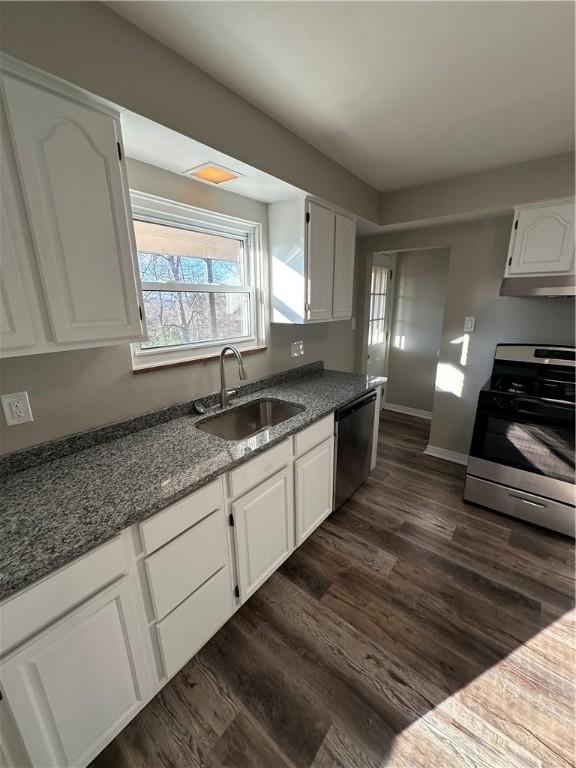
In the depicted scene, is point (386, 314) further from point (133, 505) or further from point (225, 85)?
point (133, 505)

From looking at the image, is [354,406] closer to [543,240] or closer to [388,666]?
→ [388,666]

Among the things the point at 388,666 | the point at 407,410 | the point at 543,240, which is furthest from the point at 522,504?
the point at 407,410

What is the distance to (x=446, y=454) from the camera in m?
3.12

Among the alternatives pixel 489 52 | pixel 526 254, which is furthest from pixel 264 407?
pixel 526 254

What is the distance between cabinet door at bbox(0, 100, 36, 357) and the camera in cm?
89

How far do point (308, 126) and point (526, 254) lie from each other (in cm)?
172

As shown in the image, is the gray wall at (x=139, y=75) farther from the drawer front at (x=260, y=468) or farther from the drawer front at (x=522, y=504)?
the drawer front at (x=522, y=504)

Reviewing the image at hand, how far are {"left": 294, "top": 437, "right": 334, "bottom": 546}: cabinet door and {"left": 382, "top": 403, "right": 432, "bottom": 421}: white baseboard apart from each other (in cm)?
251

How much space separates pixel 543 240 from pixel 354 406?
1.71 m

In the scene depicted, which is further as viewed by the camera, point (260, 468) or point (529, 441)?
point (529, 441)

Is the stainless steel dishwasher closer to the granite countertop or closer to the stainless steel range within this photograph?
the granite countertop

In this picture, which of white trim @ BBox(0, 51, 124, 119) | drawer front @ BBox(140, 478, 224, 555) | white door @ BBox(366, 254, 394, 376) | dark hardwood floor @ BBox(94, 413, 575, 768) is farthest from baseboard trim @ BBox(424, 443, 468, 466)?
white trim @ BBox(0, 51, 124, 119)

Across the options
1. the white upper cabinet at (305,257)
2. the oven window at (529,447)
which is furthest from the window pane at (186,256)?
the oven window at (529,447)

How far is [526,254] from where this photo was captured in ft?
7.09
